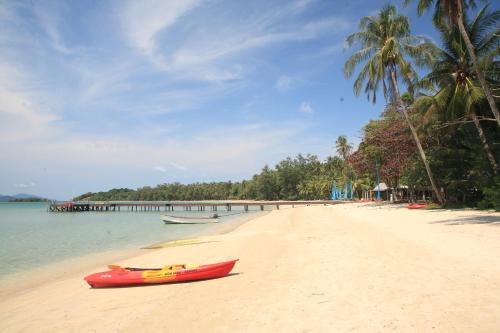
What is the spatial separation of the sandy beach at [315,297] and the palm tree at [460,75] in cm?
1049

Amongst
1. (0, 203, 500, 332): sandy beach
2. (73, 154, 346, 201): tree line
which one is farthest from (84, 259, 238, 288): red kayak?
(73, 154, 346, 201): tree line

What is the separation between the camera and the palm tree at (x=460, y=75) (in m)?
17.5

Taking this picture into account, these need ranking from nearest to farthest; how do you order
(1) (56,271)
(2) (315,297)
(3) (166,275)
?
(2) (315,297) → (3) (166,275) → (1) (56,271)

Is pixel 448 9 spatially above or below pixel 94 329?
above

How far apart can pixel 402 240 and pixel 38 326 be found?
9.91 m

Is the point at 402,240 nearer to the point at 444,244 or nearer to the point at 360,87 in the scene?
the point at 444,244

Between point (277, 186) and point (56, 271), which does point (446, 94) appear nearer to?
point (56, 271)

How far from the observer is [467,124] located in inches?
790

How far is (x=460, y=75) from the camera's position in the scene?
19.0 metres

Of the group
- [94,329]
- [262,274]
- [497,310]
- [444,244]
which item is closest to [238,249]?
[262,274]

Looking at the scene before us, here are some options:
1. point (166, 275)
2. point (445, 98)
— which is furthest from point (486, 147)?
point (166, 275)

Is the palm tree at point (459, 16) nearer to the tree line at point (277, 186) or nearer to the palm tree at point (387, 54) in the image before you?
the palm tree at point (387, 54)

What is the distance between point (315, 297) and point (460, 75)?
1846 centimetres

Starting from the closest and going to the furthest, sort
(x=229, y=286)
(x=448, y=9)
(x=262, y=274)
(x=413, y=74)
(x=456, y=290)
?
(x=456, y=290)
(x=229, y=286)
(x=262, y=274)
(x=448, y=9)
(x=413, y=74)
